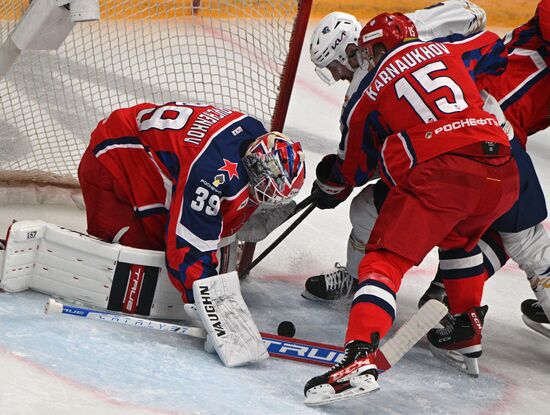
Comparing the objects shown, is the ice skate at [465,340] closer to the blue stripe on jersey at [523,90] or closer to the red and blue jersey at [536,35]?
the blue stripe on jersey at [523,90]

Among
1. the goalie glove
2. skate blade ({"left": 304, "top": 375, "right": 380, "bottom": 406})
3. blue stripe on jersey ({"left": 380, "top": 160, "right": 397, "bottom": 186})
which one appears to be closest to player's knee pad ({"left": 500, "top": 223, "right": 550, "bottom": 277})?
blue stripe on jersey ({"left": 380, "top": 160, "right": 397, "bottom": 186})

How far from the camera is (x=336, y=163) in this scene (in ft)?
10.6

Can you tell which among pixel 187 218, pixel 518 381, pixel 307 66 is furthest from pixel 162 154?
pixel 307 66

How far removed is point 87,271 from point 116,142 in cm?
43

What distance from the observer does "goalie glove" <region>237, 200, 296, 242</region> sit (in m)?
3.31

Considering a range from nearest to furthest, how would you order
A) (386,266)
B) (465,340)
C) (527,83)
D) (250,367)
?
(386,266) < (250,367) < (465,340) < (527,83)

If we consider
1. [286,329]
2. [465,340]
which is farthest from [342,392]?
[465,340]

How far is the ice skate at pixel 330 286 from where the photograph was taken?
3.39 metres

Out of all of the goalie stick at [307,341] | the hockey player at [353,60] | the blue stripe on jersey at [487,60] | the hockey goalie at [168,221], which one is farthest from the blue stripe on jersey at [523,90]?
the goalie stick at [307,341]

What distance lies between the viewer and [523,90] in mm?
3184

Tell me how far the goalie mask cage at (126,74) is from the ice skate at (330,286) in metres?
0.62

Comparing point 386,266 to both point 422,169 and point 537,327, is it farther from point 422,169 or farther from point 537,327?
Answer: point 537,327

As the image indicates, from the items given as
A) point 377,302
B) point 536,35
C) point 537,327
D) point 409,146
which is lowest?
point 537,327

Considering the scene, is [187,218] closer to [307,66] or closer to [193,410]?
[193,410]
